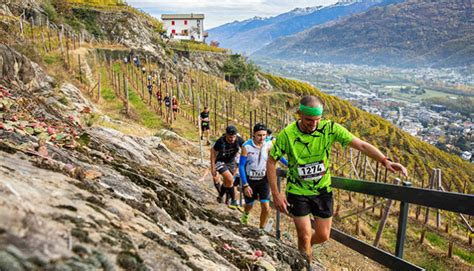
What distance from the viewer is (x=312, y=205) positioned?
3557mm

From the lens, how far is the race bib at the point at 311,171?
11.3ft

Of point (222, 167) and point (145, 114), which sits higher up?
point (222, 167)

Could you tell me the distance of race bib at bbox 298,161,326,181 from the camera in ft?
11.3

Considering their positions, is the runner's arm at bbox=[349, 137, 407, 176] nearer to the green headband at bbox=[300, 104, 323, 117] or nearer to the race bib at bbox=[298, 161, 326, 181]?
the race bib at bbox=[298, 161, 326, 181]

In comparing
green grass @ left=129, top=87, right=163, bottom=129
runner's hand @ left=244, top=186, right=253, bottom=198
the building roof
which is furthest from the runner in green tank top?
the building roof

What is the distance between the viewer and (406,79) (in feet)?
635

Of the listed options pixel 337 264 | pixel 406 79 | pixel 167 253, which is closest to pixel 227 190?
pixel 337 264

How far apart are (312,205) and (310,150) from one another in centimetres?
56

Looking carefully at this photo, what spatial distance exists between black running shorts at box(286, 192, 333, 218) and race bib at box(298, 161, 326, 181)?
19 cm

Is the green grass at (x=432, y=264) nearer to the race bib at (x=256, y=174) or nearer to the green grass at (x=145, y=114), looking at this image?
the race bib at (x=256, y=174)

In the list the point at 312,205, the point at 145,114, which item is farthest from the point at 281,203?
the point at 145,114

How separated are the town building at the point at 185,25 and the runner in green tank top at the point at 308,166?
224 feet

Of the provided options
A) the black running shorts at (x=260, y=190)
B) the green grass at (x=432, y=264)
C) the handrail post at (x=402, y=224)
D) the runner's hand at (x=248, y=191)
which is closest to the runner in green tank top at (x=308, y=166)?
the handrail post at (x=402, y=224)

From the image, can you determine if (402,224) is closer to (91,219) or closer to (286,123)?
(91,219)
